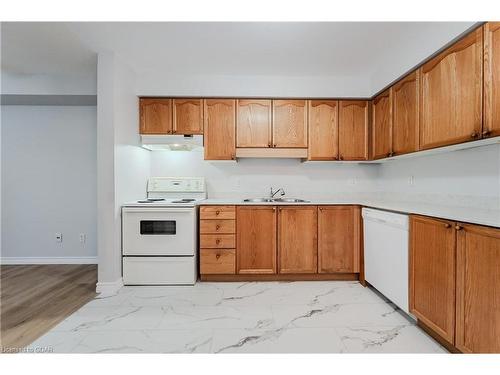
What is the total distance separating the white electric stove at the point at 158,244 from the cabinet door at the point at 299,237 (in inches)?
39.5

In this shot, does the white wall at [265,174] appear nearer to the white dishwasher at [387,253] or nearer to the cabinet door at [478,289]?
the white dishwasher at [387,253]

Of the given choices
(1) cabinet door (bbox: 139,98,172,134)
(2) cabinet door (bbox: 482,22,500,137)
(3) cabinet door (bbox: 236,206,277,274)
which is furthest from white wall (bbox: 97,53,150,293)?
(2) cabinet door (bbox: 482,22,500,137)

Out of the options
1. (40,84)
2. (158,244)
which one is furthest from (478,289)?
(40,84)

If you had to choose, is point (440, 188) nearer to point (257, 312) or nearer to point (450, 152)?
point (450, 152)

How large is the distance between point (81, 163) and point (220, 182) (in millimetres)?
1953

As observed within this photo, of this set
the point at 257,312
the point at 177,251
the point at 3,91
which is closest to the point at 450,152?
the point at 257,312

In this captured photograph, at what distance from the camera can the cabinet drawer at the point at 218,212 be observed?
2.88 m

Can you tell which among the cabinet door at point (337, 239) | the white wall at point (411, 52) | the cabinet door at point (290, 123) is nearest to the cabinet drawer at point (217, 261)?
the cabinet door at point (337, 239)

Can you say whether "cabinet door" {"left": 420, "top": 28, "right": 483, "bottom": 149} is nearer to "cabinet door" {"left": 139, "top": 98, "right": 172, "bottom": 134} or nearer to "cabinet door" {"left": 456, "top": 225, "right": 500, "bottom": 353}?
"cabinet door" {"left": 456, "top": 225, "right": 500, "bottom": 353}

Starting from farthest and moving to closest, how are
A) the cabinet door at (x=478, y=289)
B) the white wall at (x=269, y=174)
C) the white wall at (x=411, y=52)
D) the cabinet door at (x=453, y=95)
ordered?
the white wall at (x=269, y=174), the white wall at (x=411, y=52), the cabinet door at (x=453, y=95), the cabinet door at (x=478, y=289)

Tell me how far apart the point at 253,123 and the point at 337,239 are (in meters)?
1.68

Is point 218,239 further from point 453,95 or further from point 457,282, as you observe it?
point 453,95

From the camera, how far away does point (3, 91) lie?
3.13 m

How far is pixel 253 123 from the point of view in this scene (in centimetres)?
316
